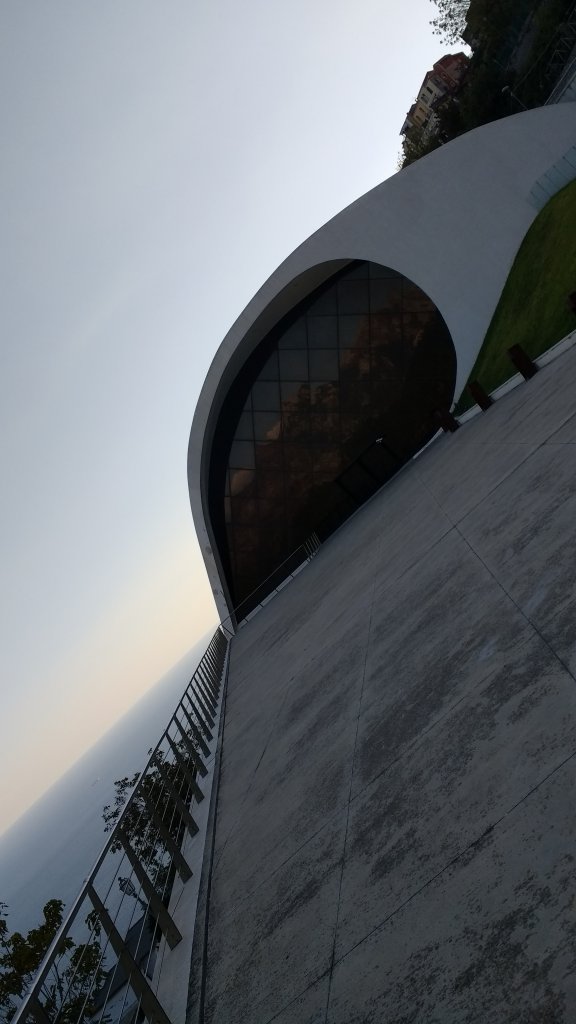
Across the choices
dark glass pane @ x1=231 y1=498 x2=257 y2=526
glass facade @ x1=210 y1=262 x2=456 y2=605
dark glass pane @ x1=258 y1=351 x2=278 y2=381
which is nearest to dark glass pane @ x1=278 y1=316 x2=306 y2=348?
glass facade @ x1=210 y1=262 x2=456 y2=605

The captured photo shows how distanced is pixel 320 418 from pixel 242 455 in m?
2.98

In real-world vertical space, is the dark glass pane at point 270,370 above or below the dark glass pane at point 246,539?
above

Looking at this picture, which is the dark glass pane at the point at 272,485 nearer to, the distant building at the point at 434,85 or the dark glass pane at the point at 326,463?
the dark glass pane at the point at 326,463

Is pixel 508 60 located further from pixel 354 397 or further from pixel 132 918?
pixel 132 918

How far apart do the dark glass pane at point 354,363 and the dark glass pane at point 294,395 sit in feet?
4.44

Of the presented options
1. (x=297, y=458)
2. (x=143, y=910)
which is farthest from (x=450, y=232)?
(x=143, y=910)

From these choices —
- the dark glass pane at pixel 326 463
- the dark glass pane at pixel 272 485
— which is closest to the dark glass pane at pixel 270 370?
the dark glass pane at pixel 326 463

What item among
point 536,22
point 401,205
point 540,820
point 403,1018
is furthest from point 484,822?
point 536,22

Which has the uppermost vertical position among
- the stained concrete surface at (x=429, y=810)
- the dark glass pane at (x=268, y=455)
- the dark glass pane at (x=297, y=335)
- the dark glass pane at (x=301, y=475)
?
the dark glass pane at (x=297, y=335)

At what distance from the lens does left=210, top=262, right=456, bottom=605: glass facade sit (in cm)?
2539

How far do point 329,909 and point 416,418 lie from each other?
2382 centimetres

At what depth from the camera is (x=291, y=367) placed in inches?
1017

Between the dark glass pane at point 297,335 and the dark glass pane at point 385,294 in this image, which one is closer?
the dark glass pane at point 385,294

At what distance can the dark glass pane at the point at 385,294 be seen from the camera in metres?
24.7
